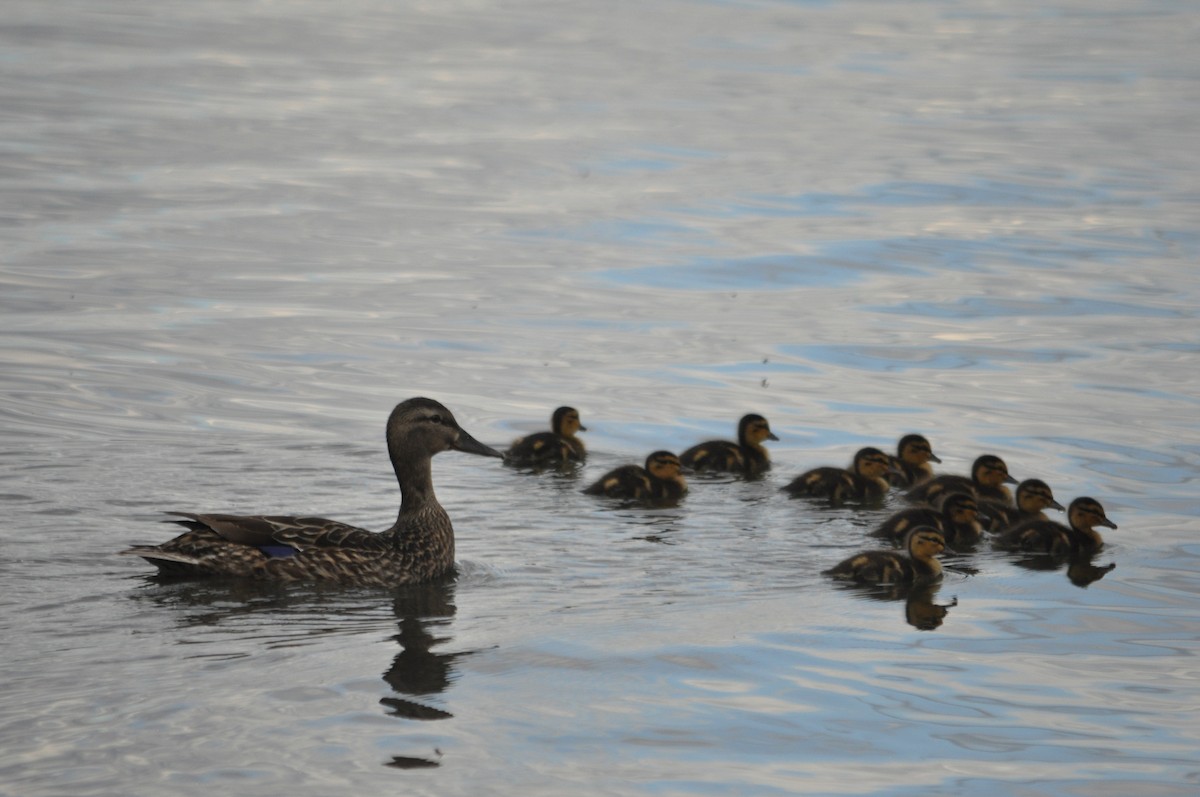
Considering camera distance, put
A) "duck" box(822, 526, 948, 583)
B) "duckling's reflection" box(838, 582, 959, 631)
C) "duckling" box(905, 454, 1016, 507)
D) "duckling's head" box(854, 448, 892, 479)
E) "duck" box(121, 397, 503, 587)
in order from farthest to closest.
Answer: "duckling's head" box(854, 448, 892, 479)
"duckling" box(905, 454, 1016, 507)
"duck" box(822, 526, 948, 583)
"duck" box(121, 397, 503, 587)
"duckling's reflection" box(838, 582, 959, 631)

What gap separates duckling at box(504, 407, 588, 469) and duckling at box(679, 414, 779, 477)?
0.55m

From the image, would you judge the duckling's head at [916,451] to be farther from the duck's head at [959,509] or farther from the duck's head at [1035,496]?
the duck's head at [959,509]

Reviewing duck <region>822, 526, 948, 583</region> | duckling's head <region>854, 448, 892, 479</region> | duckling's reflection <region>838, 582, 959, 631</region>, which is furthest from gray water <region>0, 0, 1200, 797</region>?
duckling's head <region>854, 448, 892, 479</region>

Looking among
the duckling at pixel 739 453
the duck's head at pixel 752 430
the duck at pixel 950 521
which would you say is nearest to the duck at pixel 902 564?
the duck at pixel 950 521

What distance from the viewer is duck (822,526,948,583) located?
788cm

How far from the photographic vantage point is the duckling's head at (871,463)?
376 inches

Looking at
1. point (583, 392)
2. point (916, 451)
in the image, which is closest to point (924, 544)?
point (916, 451)

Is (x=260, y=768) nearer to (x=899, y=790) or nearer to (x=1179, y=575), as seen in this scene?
(x=899, y=790)

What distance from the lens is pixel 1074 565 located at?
8438mm

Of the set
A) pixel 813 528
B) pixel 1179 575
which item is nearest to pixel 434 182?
pixel 813 528

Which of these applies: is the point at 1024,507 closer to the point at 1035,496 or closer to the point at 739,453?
the point at 1035,496

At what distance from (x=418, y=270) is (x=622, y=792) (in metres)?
9.33

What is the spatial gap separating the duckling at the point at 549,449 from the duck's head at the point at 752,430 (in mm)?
798

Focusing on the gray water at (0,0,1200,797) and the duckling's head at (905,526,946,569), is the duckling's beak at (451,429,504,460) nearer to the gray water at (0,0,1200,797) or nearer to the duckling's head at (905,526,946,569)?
the gray water at (0,0,1200,797)
